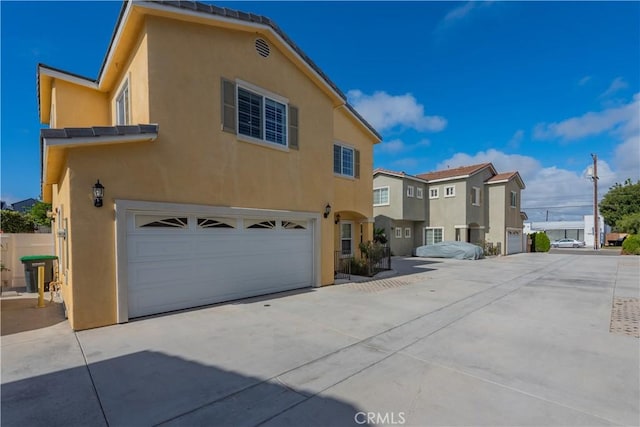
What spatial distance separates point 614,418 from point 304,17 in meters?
12.5

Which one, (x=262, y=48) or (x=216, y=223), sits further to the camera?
(x=262, y=48)

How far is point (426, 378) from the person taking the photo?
4016 millimetres

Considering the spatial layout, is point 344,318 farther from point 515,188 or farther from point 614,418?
point 515,188

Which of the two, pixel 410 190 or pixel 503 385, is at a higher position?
pixel 410 190

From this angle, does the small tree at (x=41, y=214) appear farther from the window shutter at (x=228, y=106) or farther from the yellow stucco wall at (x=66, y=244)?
the window shutter at (x=228, y=106)

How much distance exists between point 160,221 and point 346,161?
8.16m

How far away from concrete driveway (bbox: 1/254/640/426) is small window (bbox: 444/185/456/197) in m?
17.9

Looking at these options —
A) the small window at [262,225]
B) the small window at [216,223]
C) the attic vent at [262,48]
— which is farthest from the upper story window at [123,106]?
the small window at [262,225]

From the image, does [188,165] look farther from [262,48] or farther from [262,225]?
[262,48]

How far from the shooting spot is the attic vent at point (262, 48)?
9.06 m

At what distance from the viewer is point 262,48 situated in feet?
30.0

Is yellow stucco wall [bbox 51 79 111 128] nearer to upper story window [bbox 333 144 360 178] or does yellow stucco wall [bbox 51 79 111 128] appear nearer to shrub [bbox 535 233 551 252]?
upper story window [bbox 333 144 360 178]

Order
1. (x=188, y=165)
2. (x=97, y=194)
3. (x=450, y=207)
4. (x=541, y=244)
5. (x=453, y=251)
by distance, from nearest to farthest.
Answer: (x=97, y=194) → (x=188, y=165) → (x=453, y=251) → (x=450, y=207) → (x=541, y=244)

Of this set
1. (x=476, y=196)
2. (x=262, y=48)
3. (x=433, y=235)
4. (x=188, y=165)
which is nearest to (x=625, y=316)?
(x=188, y=165)
